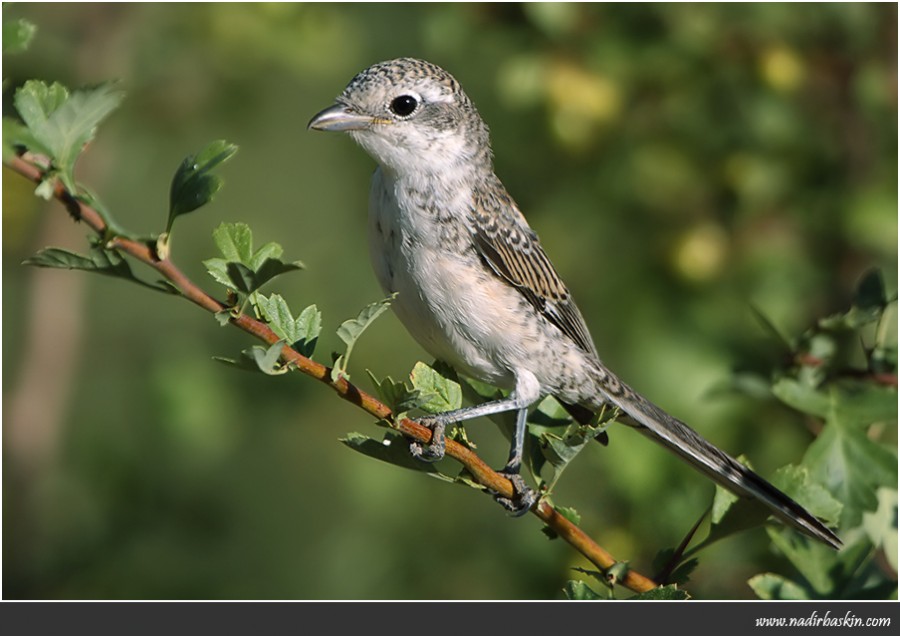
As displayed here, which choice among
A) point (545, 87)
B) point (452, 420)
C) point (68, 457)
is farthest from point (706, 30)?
point (68, 457)

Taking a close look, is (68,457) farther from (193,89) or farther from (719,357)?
(719,357)

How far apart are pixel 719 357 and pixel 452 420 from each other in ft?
5.55

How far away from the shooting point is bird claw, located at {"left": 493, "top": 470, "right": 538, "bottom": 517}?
2635 millimetres

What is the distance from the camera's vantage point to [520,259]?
11.9ft

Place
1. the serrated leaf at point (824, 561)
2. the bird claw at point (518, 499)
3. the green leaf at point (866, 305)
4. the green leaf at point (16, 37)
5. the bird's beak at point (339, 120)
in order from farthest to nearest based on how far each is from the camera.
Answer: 1. the bird's beak at point (339, 120)
2. the green leaf at point (866, 305)
3. the serrated leaf at point (824, 561)
4. the bird claw at point (518, 499)
5. the green leaf at point (16, 37)

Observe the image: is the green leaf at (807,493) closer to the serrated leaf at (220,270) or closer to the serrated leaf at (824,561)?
the serrated leaf at (824,561)

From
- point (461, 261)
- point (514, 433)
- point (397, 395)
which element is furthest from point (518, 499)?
point (461, 261)

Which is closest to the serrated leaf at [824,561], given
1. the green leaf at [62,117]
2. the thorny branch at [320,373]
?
the thorny branch at [320,373]

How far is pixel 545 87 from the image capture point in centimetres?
436

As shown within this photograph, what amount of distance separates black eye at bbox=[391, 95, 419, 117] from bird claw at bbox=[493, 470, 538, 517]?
1.36 meters

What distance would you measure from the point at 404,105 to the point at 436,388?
1.35 meters

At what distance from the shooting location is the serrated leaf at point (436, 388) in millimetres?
2434

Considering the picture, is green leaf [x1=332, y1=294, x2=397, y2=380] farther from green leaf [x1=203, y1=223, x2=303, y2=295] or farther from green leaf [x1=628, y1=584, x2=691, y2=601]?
green leaf [x1=628, y1=584, x2=691, y2=601]

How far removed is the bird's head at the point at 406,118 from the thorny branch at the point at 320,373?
4.31 ft
